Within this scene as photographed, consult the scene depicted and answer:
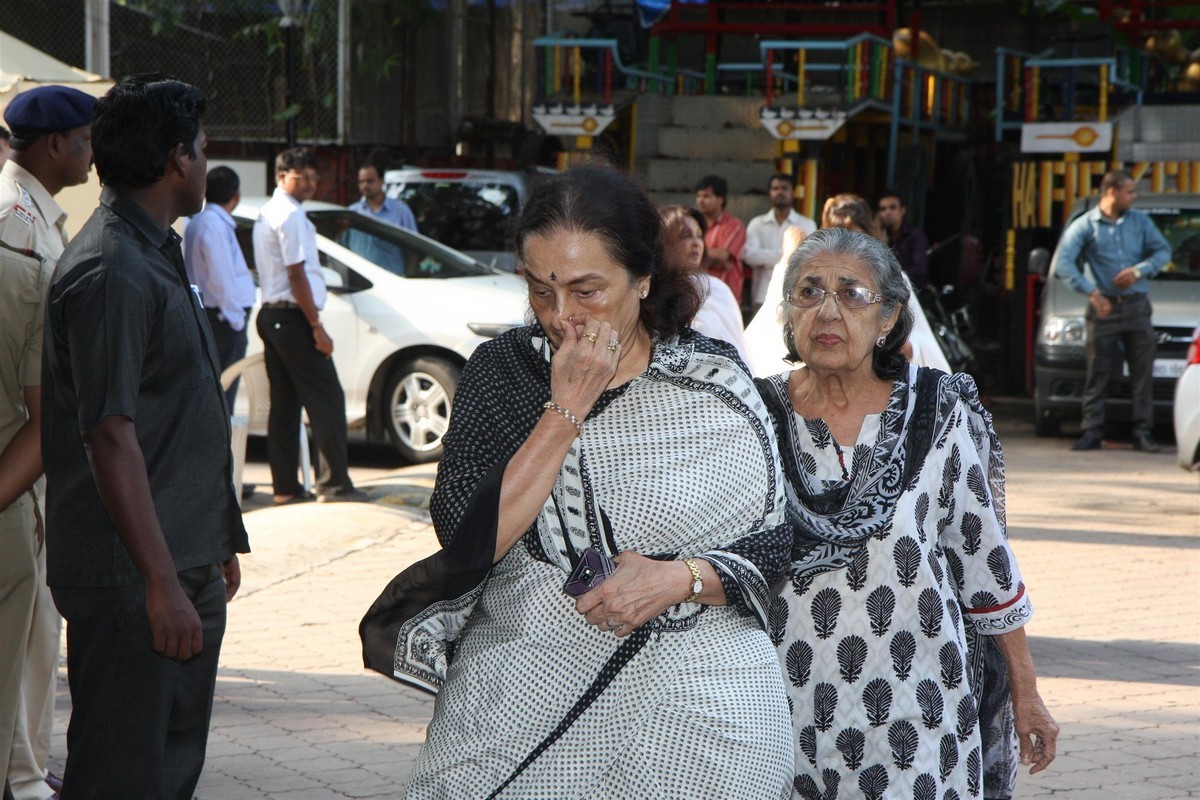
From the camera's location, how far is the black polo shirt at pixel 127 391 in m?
2.95

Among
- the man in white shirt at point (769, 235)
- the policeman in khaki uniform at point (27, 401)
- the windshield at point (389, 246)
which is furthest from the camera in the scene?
the man in white shirt at point (769, 235)

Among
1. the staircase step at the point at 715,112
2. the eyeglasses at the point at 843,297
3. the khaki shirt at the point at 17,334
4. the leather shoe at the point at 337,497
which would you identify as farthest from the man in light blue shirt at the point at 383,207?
the eyeglasses at the point at 843,297

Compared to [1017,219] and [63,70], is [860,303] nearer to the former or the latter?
[63,70]

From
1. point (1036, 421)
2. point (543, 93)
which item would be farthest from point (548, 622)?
point (543, 93)

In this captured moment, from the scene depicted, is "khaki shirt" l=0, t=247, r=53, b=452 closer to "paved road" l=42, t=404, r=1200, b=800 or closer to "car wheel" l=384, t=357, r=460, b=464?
"paved road" l=42, t=404, r=1200, b=800

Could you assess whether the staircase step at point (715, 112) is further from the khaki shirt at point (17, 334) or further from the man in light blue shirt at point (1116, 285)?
the khaki shirt at point (17, 334)

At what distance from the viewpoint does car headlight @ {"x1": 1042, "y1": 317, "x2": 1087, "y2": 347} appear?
13.0m

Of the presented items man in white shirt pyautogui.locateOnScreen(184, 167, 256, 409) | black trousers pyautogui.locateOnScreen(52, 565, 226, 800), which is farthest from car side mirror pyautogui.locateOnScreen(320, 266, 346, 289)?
black trousers pyautogui.locateOnScreen(52, 565, 226, 800)

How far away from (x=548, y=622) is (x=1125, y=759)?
3469 millimetres

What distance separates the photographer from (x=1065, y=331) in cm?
1304

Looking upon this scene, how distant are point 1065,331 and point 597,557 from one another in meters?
11.4

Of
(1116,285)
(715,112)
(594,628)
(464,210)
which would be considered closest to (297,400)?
(464,210)

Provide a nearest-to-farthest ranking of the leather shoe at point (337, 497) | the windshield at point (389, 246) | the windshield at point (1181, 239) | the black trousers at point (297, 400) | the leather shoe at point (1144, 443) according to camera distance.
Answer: the black trousers at point (297, 400) → the leather shoe at point (337, 497) → the windshield at point (389, 246) → the leather shoe at point (1144, 443) → the windshield at point (1181, 239)

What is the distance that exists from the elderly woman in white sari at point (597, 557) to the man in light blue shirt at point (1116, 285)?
10.6 meters
